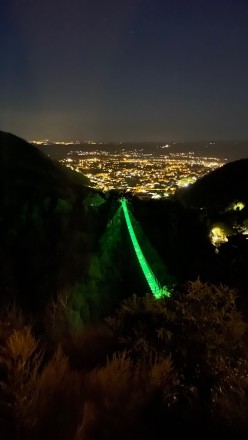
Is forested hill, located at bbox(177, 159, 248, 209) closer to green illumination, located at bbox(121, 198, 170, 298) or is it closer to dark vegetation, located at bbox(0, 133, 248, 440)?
green illumination, located at bbox(121, 198, 170, 298)

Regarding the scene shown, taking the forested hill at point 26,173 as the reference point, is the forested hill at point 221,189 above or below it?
below

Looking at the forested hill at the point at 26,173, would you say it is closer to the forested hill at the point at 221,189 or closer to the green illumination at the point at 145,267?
the green illumination at the point at 145,267

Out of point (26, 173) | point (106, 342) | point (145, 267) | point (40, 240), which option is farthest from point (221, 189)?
point (106, 342)

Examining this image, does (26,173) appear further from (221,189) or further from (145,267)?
(221,189)

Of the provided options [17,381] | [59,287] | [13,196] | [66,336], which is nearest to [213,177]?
[13,196]

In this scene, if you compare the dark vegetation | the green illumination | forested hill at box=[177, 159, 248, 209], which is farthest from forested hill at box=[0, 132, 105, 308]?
forested hill at box=[177, 159, 248, 209]

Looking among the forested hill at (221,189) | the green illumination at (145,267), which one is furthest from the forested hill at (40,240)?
the forested hill at (221,189)
